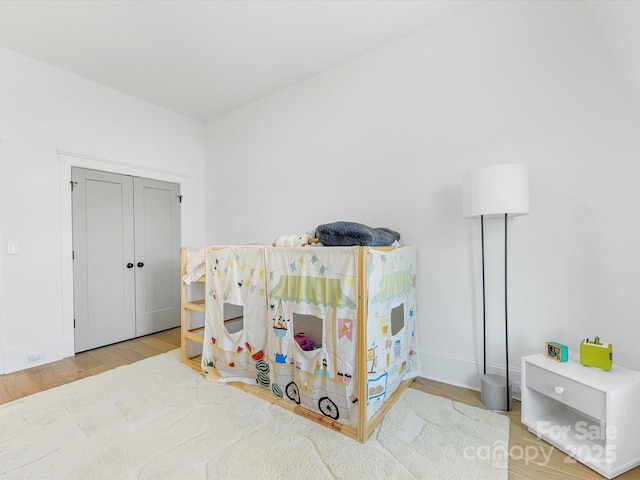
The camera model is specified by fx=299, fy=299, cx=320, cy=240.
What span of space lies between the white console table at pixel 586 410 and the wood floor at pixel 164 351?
0.07 m

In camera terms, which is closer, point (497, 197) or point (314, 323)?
point (497, 197)

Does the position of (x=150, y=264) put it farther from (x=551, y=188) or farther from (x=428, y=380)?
(x=551, y=188)

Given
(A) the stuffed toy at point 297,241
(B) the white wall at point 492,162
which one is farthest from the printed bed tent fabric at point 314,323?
(B) the white wall at point 492,162

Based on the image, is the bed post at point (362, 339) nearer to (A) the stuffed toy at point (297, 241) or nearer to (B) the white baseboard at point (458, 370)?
(A) the stuffed toy at point (297, 241)

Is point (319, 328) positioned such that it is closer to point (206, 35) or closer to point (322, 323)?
point (322, 323)

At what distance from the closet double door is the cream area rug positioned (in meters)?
1.10

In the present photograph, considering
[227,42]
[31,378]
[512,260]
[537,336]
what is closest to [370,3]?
[227,42]

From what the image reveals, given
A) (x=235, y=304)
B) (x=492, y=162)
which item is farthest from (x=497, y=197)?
(x=235, y=304)

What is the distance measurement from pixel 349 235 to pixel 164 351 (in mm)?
2396

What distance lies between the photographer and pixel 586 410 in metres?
1.43

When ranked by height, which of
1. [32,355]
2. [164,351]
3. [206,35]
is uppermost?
[206,35]

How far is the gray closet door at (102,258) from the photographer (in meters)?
3.02

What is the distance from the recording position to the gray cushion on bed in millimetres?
1807

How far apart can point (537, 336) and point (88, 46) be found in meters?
4.13
